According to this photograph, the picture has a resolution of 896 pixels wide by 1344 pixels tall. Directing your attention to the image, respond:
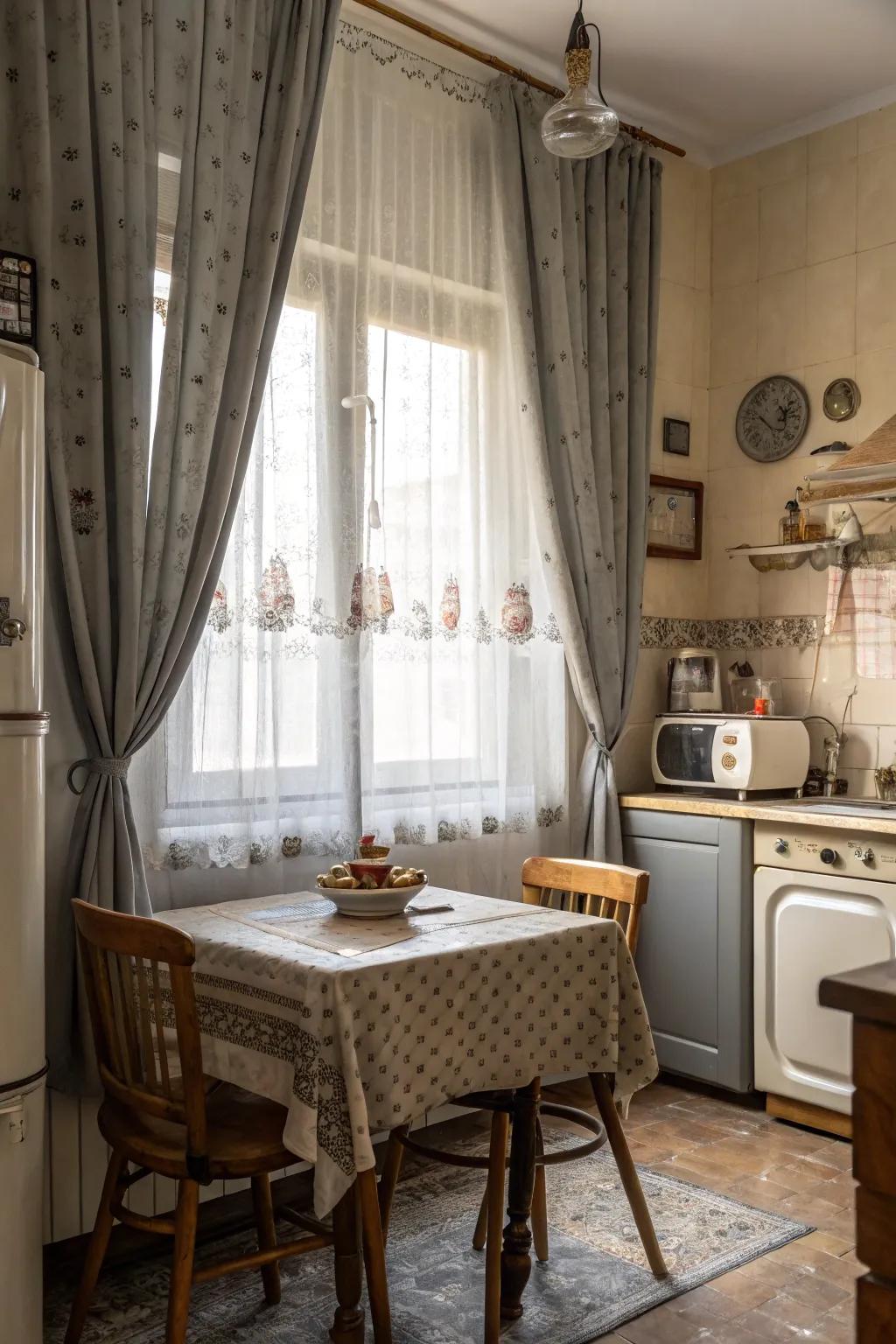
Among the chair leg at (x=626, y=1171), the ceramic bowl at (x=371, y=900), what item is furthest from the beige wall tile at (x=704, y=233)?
the chair leg at (x=626, y=1171)

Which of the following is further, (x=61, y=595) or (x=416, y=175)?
(x=416, y=175)

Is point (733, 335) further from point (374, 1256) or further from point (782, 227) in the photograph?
point (374, 1256)

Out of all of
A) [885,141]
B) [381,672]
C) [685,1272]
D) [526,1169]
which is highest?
[885,141]

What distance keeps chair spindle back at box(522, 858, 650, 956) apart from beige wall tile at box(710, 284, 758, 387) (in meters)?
2.20

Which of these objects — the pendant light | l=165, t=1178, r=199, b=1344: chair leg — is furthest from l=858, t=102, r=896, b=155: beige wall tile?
l=165, t=1178, r=199, b=1344: chair leg

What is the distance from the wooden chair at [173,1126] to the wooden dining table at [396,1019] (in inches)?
1.7

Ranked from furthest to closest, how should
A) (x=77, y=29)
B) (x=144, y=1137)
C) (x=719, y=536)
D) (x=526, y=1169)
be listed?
(x=719, y=536) → (x=77, y=29) → (x=526, y=1169) → (x=144, y=1137)

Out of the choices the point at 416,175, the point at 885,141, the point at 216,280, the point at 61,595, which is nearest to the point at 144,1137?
the point at 61,595

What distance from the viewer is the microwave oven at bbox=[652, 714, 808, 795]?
355 cm

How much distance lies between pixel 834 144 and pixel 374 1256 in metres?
3.65

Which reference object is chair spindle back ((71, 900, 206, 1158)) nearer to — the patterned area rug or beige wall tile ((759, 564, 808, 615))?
the patterned area rug

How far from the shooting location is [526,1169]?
2.21 metres

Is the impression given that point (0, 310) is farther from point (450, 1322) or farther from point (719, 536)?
point (719, 536)

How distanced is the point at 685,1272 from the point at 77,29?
9.53 feet
